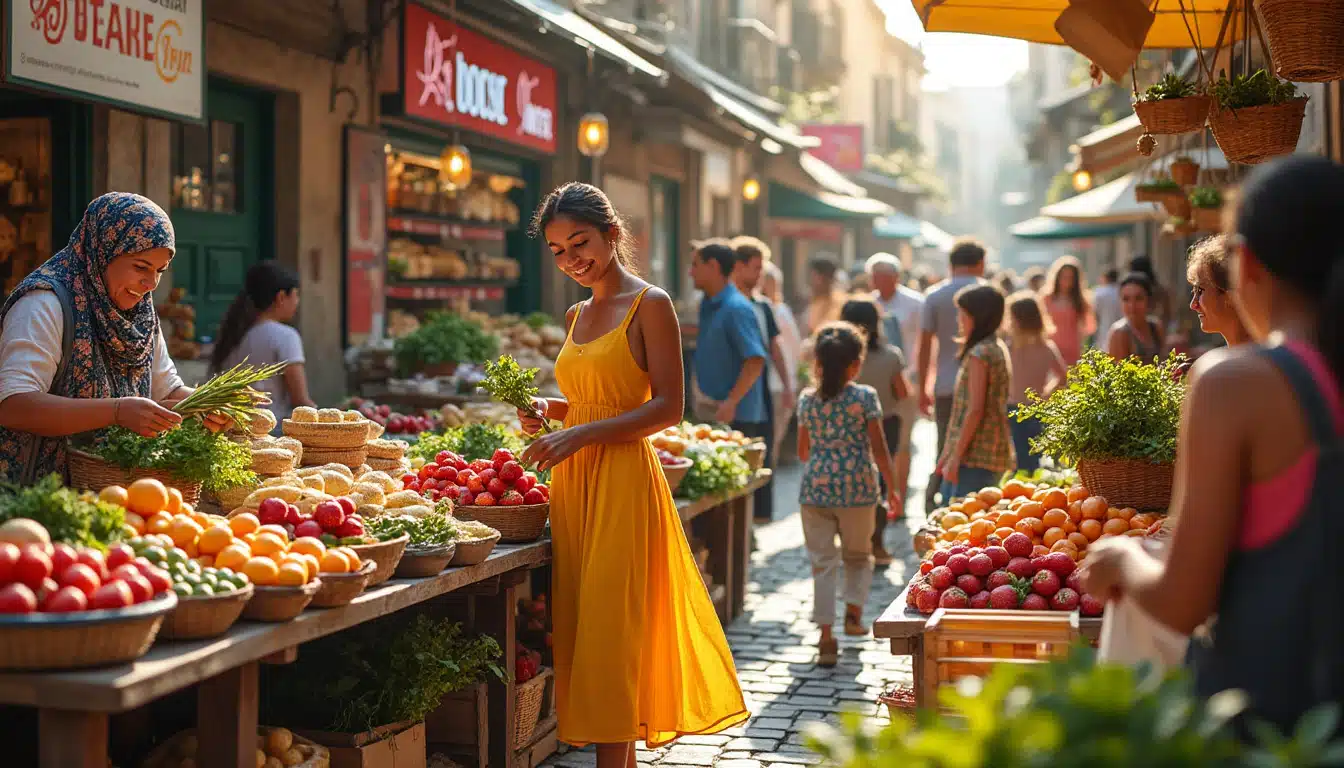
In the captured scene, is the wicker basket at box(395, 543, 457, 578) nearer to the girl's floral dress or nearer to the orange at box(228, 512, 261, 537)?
the orange at box(228, 512, 261, 537)

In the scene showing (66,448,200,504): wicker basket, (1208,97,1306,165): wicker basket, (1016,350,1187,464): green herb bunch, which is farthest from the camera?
(1208,97,1306,165): wicker basket

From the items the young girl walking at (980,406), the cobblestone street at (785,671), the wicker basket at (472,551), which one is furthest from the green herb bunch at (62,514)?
the young girl walking at (980,406)

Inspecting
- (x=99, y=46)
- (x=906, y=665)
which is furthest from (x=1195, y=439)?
(x=99, y=46)

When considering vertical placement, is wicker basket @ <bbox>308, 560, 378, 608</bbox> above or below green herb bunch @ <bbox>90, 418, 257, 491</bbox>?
below

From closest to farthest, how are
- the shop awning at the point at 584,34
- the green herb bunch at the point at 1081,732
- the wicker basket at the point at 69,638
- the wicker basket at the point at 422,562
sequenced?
the green herb bunch at the point at 1081,732 < the wicker basket at the point at 69,638 < the wicker basket at the point at 422,562 < the shop awning at the point at 584,34

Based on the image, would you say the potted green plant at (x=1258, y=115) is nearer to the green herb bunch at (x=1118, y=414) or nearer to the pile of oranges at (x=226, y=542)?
the green herb bunch at (x=1118, y=414)

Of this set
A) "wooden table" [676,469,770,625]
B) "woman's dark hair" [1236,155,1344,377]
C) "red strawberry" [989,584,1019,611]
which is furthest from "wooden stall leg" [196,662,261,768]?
"wooden table" [676,469,770,625]

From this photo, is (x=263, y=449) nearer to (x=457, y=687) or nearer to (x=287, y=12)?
(x=457, y=687)

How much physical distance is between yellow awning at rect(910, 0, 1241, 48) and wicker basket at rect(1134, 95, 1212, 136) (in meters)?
0.82

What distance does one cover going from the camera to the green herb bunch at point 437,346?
35.9 feet

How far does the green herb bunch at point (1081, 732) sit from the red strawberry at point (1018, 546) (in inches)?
110

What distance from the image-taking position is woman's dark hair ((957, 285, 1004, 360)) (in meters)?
8.59

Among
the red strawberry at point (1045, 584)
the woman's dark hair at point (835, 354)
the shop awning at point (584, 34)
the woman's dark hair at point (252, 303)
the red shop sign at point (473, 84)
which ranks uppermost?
the shop awning at point (584, 34)

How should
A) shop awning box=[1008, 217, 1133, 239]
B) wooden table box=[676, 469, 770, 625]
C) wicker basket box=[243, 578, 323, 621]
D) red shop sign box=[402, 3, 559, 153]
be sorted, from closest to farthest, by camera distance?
wicker basket box=[243, 578, 323, 621] → wooden table box=[676, 469, 770, 625] → red shop sign box=[402, 3, 559, 153] → shop awning box=[1008, 217, 1133, 239]
